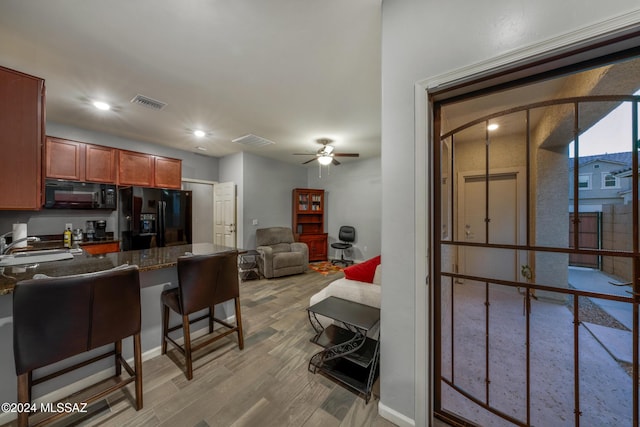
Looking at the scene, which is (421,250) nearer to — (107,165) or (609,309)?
(609,309)

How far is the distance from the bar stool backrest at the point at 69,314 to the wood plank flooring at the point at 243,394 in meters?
0.57

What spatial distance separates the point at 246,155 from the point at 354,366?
4.58m

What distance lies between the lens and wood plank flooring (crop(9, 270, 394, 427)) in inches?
57.6

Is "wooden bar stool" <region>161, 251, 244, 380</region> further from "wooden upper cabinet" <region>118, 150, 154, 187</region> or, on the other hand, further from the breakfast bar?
"wooden upper cabinet" <region>118, 150, 154, 187</region>

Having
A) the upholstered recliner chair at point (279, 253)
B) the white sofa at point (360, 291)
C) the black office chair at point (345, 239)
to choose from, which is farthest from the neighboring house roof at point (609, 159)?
the black office chair at point (345, 239)

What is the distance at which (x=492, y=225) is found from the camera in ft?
5.12

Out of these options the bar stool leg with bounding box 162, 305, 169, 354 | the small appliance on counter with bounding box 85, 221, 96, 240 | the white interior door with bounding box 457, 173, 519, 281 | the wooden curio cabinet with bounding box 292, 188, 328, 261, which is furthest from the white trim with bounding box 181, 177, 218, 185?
the white interior door with bounding box 457, 173, 519, 281

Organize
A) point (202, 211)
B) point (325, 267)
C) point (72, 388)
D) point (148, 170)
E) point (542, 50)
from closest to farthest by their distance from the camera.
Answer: point (542, 50), point (72, 388), point (148, 170), point (325, 267), point (202, 211)

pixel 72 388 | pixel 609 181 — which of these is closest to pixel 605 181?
pixel 609 181

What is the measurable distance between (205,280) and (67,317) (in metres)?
0.77

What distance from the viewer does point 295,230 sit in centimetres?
616

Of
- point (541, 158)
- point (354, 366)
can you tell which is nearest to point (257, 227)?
point (354, 366)

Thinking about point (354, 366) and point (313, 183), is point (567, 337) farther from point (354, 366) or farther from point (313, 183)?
point (313, 183)

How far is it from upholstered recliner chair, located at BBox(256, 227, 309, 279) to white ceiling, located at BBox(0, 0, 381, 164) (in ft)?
8.17
